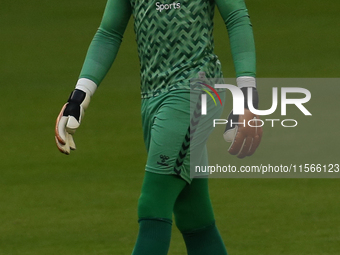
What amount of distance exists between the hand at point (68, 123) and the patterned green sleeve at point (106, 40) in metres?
0.15

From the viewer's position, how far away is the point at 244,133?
3.34 m

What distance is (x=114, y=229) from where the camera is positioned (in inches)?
223

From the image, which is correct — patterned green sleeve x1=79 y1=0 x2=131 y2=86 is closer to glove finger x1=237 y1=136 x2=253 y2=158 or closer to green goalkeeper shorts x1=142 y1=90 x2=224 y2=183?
green goalkeeper shorts x1=142 y1=90 x2=224 y2=183

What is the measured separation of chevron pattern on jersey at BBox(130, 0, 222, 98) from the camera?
345cm

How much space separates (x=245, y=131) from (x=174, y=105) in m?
0.31

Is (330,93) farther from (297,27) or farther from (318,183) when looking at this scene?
(297,27)

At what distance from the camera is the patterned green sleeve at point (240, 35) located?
11.3ft

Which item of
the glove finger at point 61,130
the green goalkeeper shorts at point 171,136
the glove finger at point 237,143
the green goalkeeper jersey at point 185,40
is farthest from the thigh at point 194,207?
the glove finger at point 61,130

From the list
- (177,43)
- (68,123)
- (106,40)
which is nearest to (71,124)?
(68,123)

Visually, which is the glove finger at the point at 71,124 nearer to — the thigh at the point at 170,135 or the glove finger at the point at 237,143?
the thigh at the point at 170,135

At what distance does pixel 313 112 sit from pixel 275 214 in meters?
3.68

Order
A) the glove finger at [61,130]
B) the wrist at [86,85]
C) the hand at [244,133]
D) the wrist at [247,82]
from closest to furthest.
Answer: the hand at [244,133], the wrist at [247,82], the glove finger at [61,130], the wrist at [86,85]

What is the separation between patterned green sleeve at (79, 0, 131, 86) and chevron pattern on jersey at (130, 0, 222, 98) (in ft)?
0.68

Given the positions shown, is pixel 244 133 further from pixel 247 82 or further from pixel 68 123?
pixel 68 123
